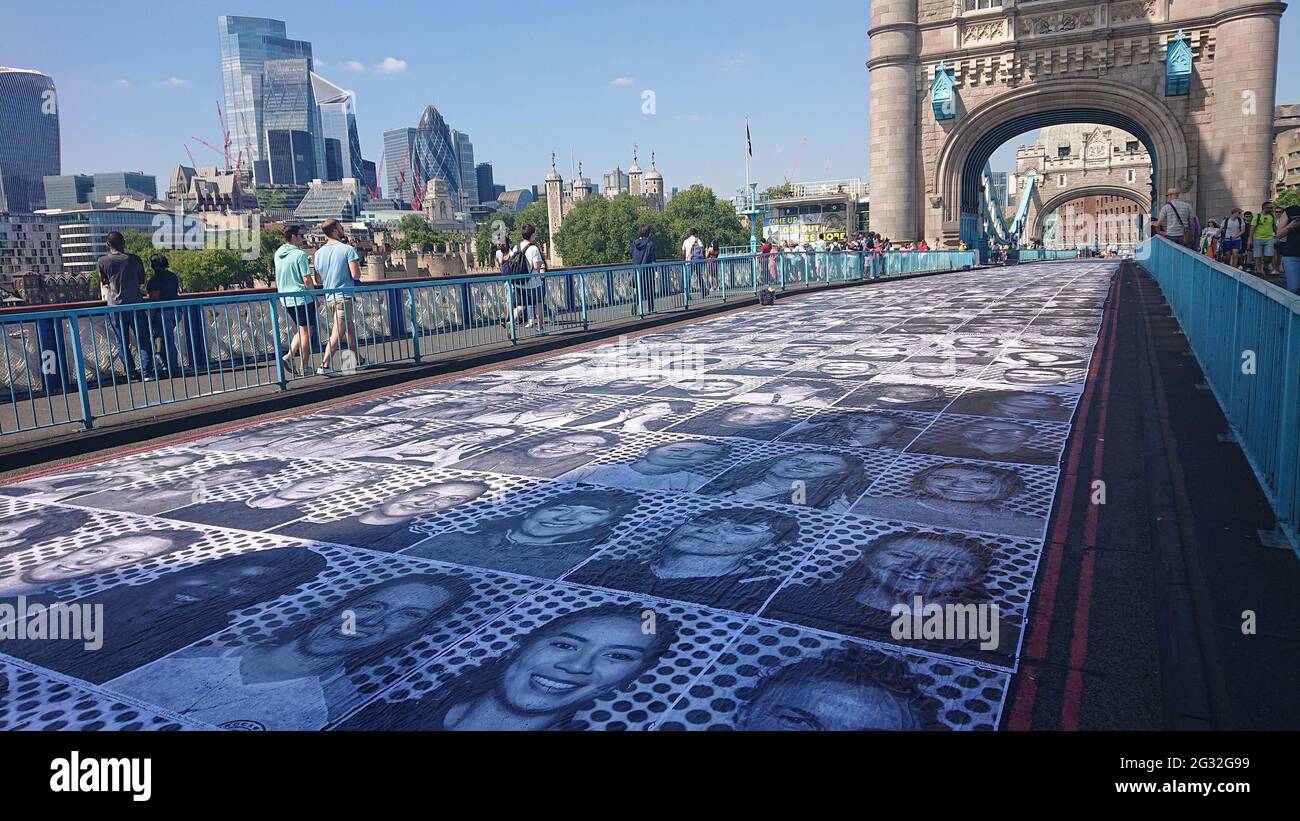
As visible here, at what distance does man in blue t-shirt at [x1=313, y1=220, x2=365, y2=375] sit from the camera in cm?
1127

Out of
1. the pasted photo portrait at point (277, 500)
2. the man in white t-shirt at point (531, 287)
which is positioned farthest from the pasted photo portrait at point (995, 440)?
the man in white t-shirt at point (531, 287)

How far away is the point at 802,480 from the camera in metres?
6.12

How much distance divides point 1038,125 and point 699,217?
286 ft

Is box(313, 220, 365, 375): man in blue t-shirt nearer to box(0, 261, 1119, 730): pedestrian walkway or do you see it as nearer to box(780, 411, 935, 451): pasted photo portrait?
box(0, 261, 1119, 730): pedestrian walkway

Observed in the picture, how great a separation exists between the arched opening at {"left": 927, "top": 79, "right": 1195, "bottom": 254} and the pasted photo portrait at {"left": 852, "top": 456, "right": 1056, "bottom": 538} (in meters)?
36.8

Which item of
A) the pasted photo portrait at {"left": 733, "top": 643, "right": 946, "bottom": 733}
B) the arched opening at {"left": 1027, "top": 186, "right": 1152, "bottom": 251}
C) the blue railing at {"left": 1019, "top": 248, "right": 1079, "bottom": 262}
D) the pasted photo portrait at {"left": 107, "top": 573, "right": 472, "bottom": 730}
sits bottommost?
the pasted photo portrait at {"left": 733, "top": 643, "right": 946, "bottom": 733}

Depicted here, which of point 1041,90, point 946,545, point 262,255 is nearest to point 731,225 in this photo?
point 262,255

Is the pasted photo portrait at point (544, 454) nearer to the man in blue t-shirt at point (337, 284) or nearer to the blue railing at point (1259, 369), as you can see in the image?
the blue railing at point (1259, 369)

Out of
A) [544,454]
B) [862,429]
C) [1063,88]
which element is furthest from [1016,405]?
[1063,88]

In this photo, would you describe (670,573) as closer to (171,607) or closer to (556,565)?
(556,565)

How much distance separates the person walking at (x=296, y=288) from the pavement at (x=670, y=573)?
8.43 ft

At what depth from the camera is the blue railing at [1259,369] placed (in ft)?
14.1

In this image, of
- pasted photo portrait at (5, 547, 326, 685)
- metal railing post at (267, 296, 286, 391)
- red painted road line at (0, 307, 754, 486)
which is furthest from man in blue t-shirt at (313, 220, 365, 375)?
pasted photo portrait at (5, 547, 326, 685)

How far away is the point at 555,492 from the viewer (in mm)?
6023
